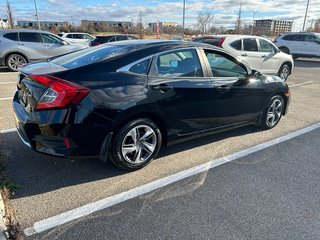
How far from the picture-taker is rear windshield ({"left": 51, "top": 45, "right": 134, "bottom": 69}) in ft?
11.5

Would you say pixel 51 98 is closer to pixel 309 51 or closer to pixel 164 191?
pixel 164 191

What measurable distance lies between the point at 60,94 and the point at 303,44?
19656mm

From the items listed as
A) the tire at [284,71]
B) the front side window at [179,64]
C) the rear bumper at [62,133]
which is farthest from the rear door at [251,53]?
the rear bumper at [62,133]

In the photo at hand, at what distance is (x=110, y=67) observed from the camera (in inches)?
133

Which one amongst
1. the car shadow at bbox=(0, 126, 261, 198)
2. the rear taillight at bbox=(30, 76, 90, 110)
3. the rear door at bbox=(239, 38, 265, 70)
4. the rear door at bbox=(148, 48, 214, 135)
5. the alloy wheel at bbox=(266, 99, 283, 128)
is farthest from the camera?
the rear door at bbox=(239, 38, 265, 70)

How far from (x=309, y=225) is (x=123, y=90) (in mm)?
2279

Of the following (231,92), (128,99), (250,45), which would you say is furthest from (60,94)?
(250,45)

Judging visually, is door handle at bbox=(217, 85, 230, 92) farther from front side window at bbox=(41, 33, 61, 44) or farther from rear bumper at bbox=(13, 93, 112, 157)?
front side window at bbox=(41, 33, 61, 44)

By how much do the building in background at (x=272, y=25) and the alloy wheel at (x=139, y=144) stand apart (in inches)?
2674

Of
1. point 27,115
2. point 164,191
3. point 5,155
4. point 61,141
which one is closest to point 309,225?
point 164,191

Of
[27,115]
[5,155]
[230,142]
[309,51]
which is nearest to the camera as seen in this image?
[27,115]

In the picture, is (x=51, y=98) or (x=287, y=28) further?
(x=287, y=28)

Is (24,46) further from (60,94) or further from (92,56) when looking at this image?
(60,94)

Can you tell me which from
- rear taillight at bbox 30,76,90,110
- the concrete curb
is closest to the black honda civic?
rear taillight at bbox 30,76,90,110
